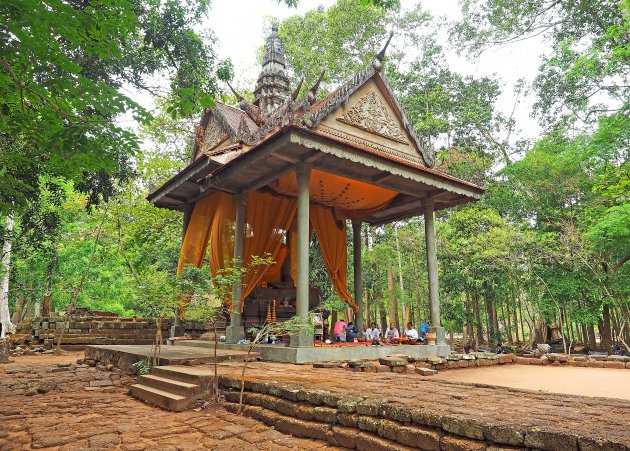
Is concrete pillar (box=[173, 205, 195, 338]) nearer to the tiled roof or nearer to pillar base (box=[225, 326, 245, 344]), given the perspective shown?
the tiled roof

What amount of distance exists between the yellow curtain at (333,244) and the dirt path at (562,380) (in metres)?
5.04

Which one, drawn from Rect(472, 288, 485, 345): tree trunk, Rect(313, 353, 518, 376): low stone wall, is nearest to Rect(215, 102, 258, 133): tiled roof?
Rect(313, 353, 518, 376): low stone wall

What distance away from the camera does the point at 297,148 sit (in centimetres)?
855

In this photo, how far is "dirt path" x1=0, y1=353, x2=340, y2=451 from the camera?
12.1 ft

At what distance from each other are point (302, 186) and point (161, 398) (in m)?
5.00

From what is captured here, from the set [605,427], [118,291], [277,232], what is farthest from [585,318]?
[118,291]

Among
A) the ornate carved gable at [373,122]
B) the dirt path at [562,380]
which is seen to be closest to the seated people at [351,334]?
the dirt path at [562,380]

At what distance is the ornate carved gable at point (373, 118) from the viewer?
10.4 meters

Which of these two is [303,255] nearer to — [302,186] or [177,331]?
[302,186]

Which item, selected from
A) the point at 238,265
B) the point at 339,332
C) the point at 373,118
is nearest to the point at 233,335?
the point at 238,265

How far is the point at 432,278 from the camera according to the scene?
11.0 metres

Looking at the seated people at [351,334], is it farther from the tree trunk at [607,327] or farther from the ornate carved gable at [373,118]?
the tree trunk at [607,327]

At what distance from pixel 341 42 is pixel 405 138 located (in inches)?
604

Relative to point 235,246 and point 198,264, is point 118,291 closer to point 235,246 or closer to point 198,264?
point 198,264
